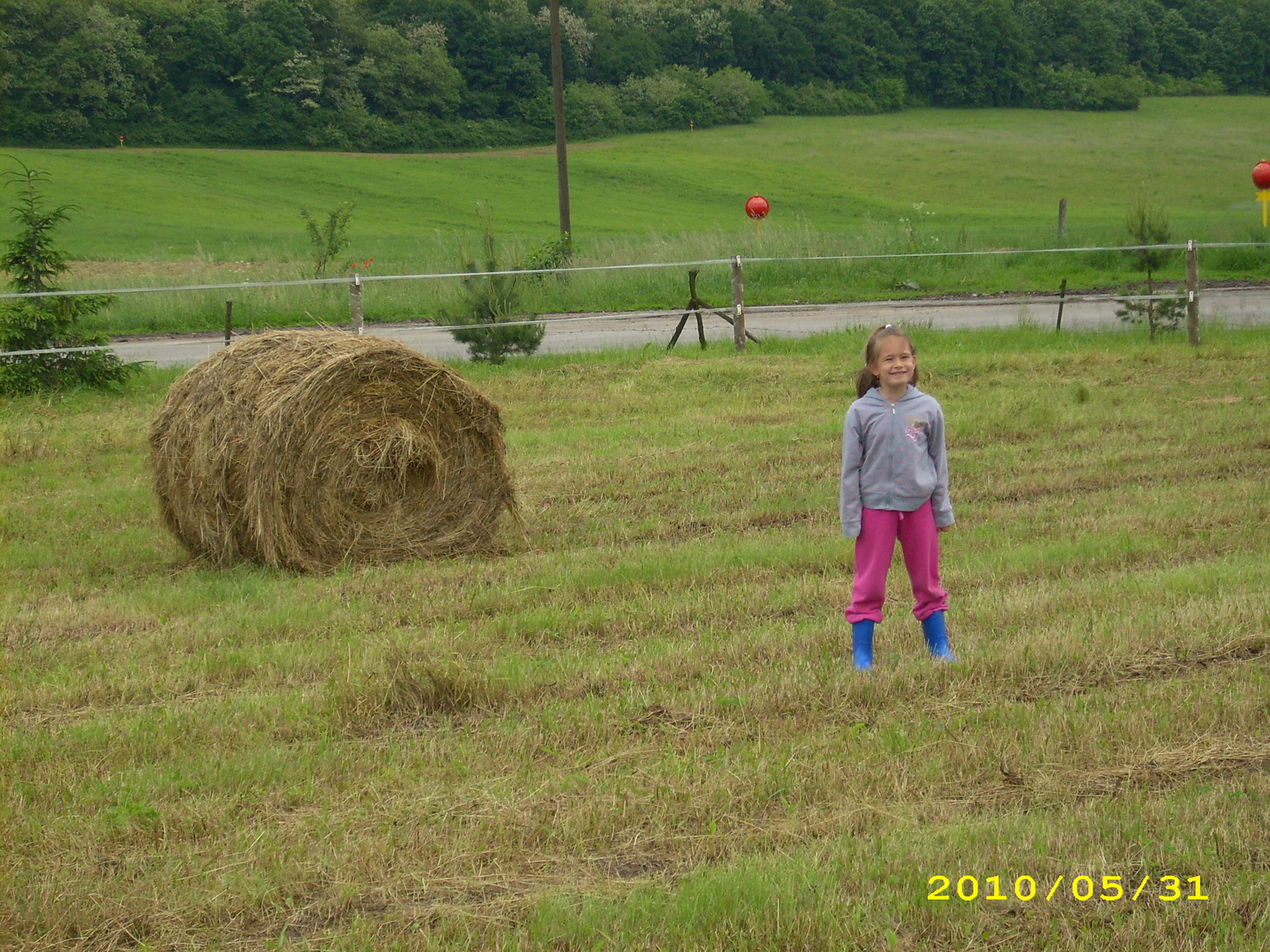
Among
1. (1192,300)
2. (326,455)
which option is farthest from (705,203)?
(326,455)

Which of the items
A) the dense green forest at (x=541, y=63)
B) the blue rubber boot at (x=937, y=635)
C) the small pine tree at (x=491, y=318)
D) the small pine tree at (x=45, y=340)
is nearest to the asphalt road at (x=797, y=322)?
the small pine tree at (x=491, y=318)

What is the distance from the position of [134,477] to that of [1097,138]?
70912 mm

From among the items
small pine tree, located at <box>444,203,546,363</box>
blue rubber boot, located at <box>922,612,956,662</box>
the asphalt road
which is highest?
small pine tree, located at <box>444,203,546,363</box>

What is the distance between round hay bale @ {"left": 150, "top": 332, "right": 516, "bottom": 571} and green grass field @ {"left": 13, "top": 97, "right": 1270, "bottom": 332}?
30.3 feet

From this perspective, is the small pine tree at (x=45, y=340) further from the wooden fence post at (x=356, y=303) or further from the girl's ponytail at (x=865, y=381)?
the girl's ponytail at (x=865, y=381)

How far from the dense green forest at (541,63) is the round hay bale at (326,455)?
50961 mm

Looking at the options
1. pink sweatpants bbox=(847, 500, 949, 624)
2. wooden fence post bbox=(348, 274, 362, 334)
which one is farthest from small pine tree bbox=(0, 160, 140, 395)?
pink sweatpants bbox=(847, 500, 949, 624)

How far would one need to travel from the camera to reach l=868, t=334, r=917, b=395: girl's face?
17.7 feet

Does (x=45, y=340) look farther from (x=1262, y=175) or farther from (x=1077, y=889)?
(x=1262, y=175)

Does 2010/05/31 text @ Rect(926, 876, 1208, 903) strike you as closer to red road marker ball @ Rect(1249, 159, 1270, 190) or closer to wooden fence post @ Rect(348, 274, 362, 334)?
wooden fence post @ Rect(348, 274, 362, 334)

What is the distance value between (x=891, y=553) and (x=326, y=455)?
12.5 feet

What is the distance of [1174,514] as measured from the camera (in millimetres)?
7809

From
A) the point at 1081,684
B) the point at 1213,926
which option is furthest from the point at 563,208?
the point at 1213,926

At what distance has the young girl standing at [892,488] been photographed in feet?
17.8
